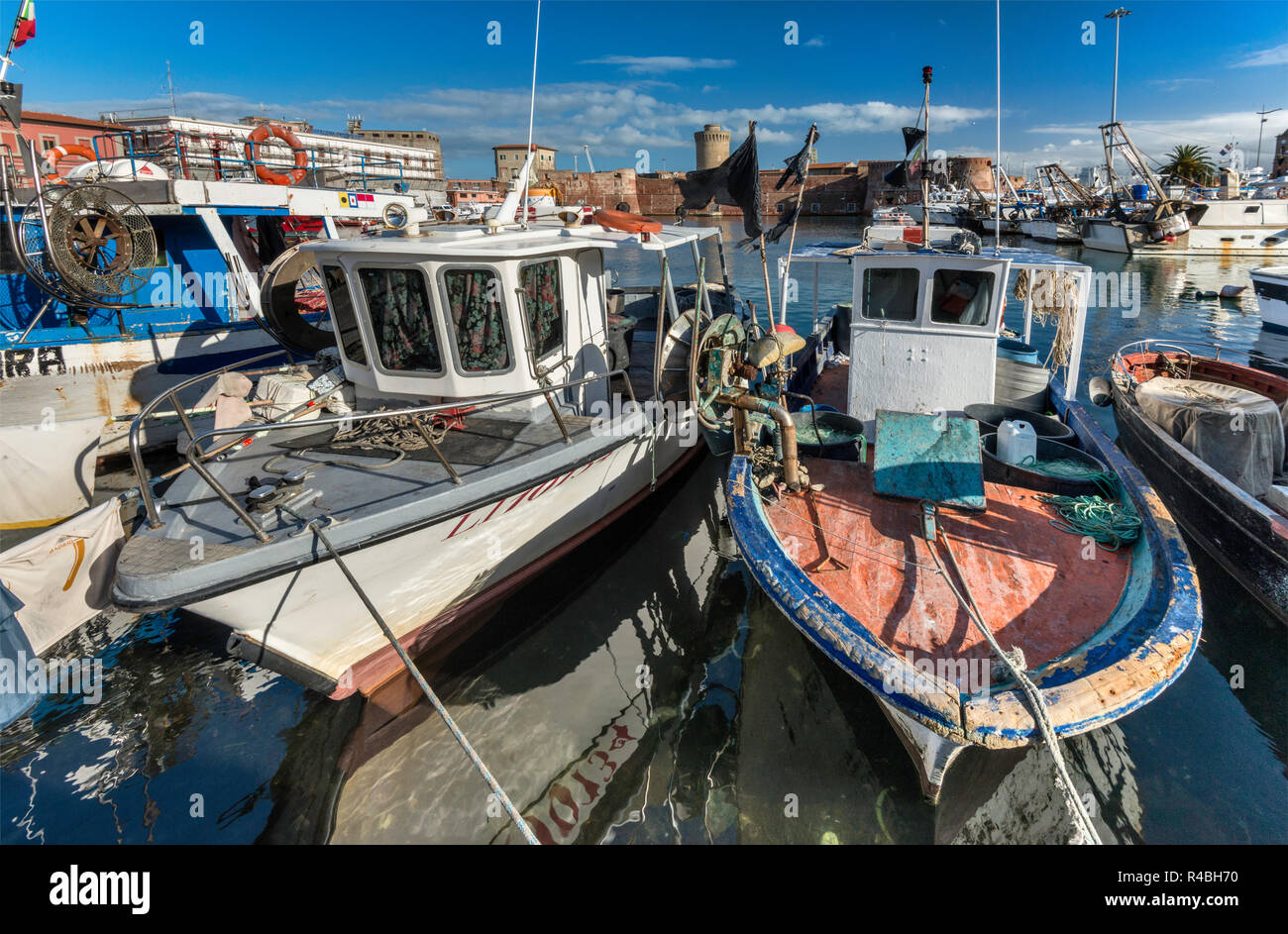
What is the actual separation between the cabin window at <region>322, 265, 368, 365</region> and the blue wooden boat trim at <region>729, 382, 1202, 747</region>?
4.42 meters

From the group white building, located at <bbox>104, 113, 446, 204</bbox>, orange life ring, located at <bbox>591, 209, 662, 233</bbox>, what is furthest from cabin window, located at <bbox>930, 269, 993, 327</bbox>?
white building, located at <bbox>104, 113, 446, 204</bbox>

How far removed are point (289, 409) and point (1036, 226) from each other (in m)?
52.9

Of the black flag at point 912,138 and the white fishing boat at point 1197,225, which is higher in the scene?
the white fishing boat at point 1197,225

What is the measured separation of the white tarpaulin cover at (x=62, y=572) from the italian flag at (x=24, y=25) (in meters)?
8.21

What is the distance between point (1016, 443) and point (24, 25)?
46.1 feet

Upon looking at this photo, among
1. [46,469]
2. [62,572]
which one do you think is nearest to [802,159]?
[62,572]

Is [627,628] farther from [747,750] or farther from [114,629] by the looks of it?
[114,629]

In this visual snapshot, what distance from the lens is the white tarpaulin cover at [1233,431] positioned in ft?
23.0

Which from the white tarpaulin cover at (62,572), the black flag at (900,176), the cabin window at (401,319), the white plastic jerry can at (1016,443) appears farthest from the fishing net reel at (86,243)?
the white plastic jerry can at (1016,443)

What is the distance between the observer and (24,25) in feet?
30.5

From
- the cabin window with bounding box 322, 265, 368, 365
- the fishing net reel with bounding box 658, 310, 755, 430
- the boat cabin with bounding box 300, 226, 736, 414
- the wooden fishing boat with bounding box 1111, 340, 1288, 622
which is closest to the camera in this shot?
the boat cabin with bounding box 300, 226, 736, 414

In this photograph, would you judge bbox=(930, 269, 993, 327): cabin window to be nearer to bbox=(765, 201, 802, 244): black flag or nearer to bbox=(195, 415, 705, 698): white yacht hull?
bbox=(765, 201, 802, 244): black flag

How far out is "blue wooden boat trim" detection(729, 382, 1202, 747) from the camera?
3.50 m

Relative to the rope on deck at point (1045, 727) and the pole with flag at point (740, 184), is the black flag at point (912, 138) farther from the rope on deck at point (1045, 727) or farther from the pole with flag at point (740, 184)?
the rope on deck at point (1045, 727)
